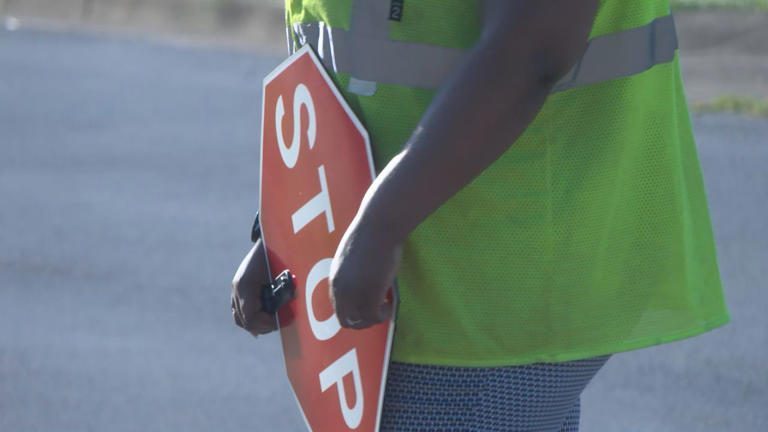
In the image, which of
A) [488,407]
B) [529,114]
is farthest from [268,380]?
[529,114]

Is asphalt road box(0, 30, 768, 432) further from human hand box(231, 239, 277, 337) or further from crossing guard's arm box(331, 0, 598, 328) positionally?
crossing guard's arm box(331, 0, 598, 328)

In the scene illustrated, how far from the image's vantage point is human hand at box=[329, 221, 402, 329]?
1457mm

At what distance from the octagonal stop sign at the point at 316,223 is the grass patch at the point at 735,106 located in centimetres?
713

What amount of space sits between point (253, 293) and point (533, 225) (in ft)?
1.68

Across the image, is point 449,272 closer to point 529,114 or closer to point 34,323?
point 529,114

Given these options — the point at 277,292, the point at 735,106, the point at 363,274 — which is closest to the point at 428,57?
the point at 363,274

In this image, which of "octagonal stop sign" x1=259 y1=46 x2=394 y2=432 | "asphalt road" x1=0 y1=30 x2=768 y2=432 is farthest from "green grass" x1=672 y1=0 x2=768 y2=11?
"octagonal stop sign" x1=259 y1=46 x2=394 y2=432

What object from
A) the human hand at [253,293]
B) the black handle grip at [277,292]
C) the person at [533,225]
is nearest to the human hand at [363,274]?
the person at [533,225]

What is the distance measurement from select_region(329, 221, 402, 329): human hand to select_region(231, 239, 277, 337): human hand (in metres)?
0.44

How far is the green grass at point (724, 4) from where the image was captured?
438 inches

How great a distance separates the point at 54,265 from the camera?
230 inches

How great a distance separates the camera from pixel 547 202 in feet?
5.45

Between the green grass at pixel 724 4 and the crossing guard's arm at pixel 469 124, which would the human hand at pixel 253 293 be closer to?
the crossing guard's arm at pixel 469 124

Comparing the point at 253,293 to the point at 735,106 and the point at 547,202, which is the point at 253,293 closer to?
the point at 547,202
